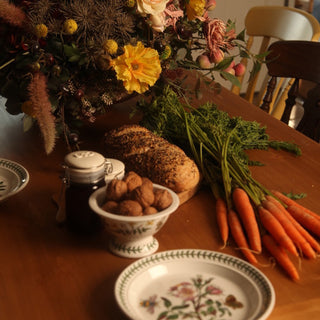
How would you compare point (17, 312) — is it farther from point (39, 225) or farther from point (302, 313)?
point (302, 313)

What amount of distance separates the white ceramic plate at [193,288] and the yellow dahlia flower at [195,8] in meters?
0.64

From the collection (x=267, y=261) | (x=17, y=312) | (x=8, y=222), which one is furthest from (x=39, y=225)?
(x=267, y=261)

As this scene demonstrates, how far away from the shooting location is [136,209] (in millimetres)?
798

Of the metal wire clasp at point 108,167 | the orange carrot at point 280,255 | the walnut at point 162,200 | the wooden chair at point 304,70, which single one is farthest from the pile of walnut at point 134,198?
the wooden chair at point 304,70

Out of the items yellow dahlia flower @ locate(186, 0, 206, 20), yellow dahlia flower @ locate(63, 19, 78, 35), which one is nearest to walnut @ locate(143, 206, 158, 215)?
yellow dahlia flower @ locate(63, 19, 78, 35)

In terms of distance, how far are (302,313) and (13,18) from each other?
80cm

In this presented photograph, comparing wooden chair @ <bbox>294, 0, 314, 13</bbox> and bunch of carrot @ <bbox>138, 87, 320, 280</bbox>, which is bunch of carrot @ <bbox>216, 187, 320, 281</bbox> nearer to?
bunch of carrot @ <bbox>138, 87, 320, 280</bbox>

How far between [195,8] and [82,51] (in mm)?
304

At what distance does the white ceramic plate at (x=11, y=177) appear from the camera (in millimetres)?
1042

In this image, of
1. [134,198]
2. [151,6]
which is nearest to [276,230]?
[134,198]

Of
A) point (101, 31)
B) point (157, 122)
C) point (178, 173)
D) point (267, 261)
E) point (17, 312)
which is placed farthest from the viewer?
point (157, 122)

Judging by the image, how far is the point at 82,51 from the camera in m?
1.11

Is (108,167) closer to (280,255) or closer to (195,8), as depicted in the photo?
(280,255)

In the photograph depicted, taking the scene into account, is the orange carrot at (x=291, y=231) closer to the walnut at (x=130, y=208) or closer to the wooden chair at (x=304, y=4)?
the walnut at (x=130, y=208)
